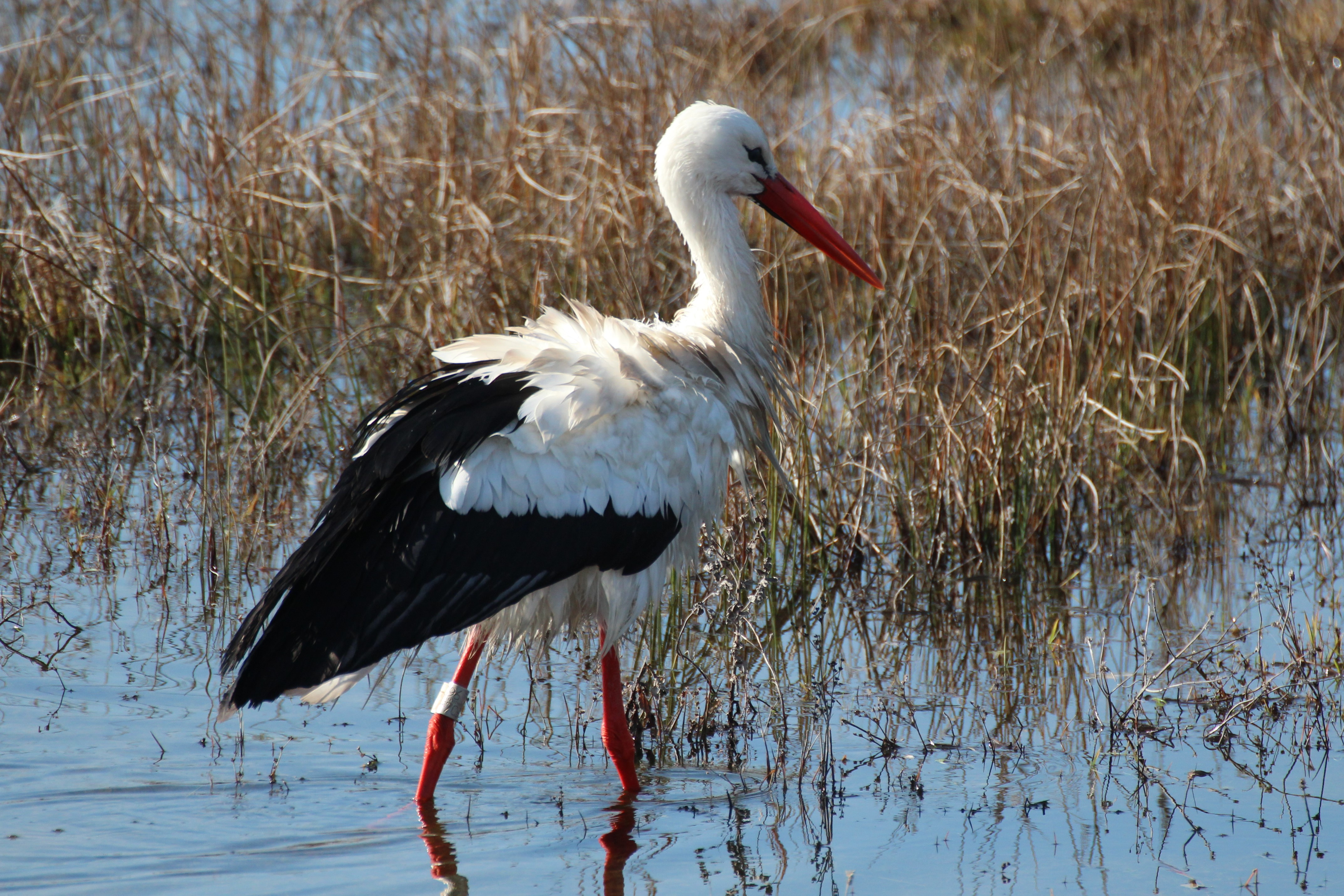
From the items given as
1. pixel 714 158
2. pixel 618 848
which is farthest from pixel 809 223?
pixel 618 848

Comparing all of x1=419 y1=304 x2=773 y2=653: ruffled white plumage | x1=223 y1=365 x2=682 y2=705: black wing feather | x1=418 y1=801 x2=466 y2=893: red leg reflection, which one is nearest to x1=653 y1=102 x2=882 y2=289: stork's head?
x1=419 y1=304 x2=773 y2=653: ruffled white plumage

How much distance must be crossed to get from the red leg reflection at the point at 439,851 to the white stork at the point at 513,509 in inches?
2.6

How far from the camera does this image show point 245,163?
730 centimetres

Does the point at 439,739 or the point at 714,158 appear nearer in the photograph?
the point at 439,739

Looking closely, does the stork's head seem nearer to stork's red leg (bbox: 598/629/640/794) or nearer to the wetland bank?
the wetland bank

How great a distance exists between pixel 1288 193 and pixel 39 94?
5.96 metres

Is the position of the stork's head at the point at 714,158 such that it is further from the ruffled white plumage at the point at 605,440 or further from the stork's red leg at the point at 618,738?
the stork's red leg at the point at 618,738

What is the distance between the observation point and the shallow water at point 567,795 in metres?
3.66

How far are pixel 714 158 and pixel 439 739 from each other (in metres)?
1.76

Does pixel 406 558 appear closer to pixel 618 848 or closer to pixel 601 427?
pixel 601 427

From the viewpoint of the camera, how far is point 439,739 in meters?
4.05

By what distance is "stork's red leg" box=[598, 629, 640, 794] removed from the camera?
4090mm

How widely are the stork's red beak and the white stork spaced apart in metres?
0.61

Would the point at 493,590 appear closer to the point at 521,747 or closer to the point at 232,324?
the point at 521,747
